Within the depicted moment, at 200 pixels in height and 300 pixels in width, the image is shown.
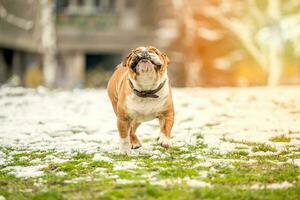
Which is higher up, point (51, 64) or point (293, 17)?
point (293, 17)

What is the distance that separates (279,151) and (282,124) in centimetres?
320

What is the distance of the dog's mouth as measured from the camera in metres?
7.50

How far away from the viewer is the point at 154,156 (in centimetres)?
778

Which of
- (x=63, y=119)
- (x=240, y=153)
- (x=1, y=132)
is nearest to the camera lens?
(x=240, y=153)

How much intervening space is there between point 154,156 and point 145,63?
1067 mm

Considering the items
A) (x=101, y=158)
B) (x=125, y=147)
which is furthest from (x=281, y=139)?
(x=101, y=158)

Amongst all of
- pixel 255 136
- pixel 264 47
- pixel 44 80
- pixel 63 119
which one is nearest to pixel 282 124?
pixel 255 136

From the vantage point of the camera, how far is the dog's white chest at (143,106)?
790cm

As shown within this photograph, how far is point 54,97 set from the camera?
17531mm

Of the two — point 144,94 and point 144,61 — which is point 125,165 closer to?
point 144,94

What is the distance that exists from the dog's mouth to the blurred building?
17.0m

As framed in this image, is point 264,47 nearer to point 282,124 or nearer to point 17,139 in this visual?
point 282,124

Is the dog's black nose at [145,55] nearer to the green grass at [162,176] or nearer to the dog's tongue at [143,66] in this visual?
the dog's tongue at [143,66]

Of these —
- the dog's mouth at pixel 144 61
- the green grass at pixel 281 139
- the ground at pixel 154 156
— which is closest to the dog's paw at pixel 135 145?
the ground at pixel 154 156
